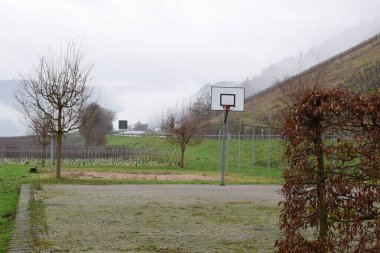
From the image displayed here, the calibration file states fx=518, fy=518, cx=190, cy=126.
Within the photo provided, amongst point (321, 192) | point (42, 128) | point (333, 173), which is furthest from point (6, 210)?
point (42, 128)

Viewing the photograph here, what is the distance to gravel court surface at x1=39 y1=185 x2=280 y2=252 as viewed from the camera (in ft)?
23.4

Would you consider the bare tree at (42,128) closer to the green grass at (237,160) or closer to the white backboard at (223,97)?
the green grass at (237,160)

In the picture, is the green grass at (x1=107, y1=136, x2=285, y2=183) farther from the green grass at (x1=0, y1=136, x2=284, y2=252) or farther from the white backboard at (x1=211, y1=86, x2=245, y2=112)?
the white backboard at (x1=211, y1=86, x2=245, y2=112)

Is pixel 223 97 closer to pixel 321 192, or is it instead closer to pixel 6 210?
pixel 6 210

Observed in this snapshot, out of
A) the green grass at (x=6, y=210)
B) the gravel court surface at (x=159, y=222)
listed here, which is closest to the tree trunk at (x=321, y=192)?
the gravel court surface at (x=159, y=222)

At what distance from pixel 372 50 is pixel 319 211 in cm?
6801

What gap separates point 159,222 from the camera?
9.39 m

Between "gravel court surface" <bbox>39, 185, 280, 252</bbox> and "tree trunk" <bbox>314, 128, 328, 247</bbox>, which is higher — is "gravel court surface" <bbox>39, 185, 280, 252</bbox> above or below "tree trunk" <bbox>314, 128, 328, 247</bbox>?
below

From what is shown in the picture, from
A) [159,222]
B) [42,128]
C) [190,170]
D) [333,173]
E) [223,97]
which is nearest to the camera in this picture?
[333,173]

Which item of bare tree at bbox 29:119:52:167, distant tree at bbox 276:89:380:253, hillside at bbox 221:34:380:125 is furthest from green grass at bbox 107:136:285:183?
distant tree at bbox 276:89:380:253

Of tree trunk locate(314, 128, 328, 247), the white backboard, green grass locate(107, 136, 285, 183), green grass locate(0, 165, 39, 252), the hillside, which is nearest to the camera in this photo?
tree trunk locate(314, 128, 328, 247)

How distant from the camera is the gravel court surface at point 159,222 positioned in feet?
23.4

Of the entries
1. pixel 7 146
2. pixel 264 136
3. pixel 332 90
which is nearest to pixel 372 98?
pixel 332 90

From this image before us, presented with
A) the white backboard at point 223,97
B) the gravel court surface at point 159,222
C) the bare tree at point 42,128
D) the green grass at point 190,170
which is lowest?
the gravel court surface at point 159,222
